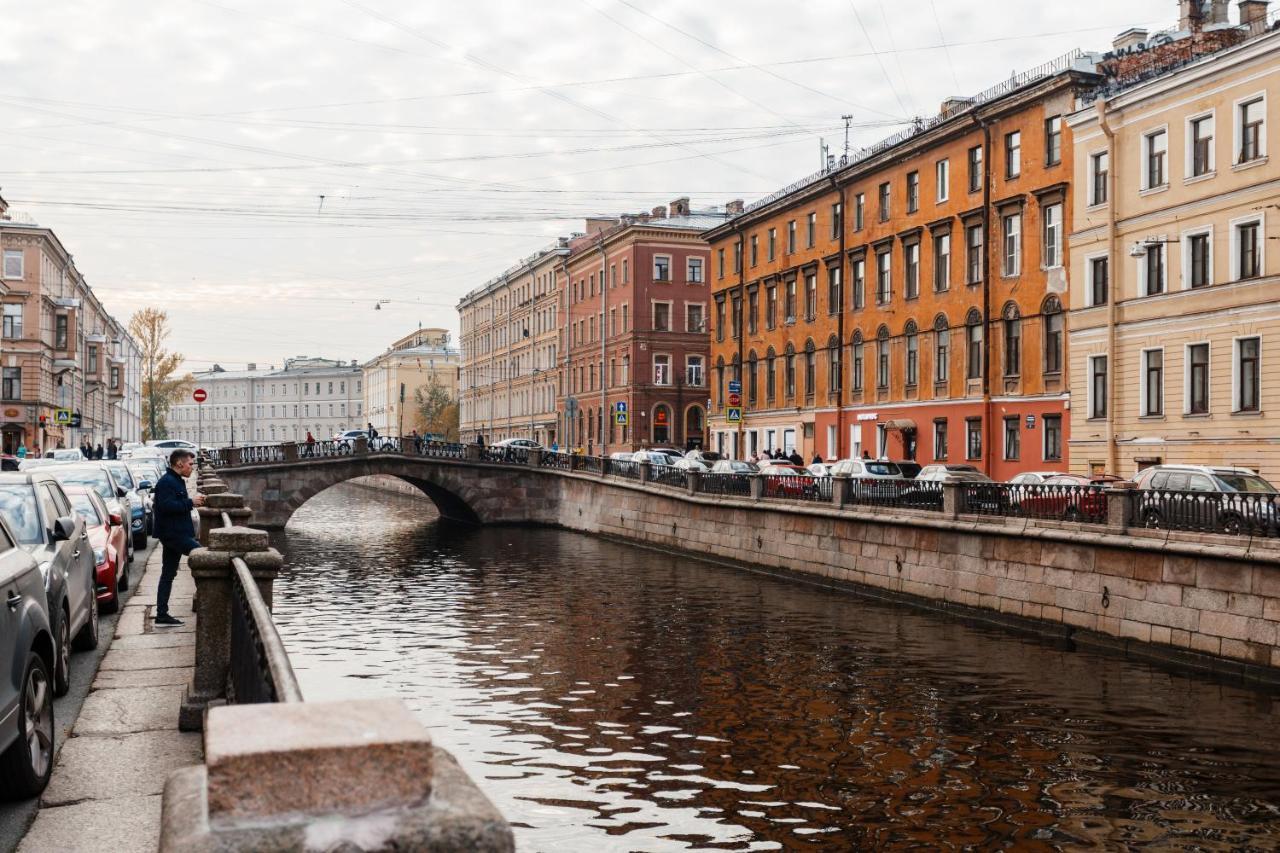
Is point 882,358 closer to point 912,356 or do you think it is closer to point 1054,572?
Answer: point 912,356

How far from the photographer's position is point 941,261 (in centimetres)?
4288

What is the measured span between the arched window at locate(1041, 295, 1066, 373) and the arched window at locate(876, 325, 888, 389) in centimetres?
919

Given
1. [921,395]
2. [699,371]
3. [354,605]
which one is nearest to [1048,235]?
[921,395]

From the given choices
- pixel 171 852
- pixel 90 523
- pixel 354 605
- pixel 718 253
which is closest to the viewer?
pixel 171 852

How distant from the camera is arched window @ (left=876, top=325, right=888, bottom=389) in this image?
46250 mm

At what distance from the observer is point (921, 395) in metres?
43.7

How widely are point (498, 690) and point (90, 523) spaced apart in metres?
5.49

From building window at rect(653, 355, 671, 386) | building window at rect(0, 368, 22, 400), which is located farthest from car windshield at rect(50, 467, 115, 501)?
building window at rect(0, 368, 22, 400)

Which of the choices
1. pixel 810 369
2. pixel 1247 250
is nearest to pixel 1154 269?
pixel 1247 250

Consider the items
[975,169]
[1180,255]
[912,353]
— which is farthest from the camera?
[912,353]

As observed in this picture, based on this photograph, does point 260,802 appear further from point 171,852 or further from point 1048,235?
point 1048,235

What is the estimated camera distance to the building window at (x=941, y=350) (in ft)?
139

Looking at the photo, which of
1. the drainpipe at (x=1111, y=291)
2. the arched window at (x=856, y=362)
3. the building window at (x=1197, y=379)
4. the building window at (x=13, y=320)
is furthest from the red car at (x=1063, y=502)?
the building window at (x=13, y=320)

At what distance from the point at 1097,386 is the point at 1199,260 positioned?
4.67 meters
